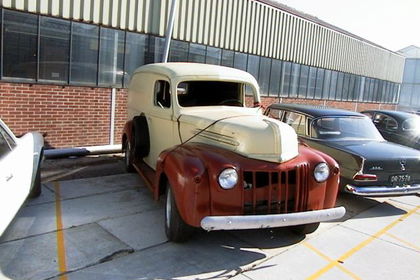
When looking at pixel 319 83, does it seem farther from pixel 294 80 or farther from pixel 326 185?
pixel 326 185

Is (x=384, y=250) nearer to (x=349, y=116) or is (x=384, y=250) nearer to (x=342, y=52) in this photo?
(x=349, y=116)

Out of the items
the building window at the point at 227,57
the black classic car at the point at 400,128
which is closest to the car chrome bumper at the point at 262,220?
the black classic car at the point at 400,128

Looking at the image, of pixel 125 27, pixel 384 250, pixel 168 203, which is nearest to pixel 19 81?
pixel 125 27

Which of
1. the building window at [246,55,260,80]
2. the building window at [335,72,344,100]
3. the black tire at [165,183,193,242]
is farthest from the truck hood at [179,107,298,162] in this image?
the building window at [335,72,344,100]

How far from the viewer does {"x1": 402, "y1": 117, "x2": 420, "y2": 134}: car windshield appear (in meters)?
10.7

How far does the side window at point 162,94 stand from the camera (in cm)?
621

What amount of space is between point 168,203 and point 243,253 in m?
1.09

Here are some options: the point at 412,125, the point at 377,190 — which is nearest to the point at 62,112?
the point at 377,190

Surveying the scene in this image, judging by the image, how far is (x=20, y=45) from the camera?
28.0ft

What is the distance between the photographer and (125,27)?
410 inches

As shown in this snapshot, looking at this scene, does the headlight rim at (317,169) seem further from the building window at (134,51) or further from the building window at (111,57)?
the building window at (134,51)

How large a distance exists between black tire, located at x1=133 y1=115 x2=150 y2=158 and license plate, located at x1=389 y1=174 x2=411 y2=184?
4.16 metres

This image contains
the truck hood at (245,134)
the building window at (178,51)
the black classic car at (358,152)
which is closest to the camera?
the truck hood at (245,134)

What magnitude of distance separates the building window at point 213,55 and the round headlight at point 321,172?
8.92m
